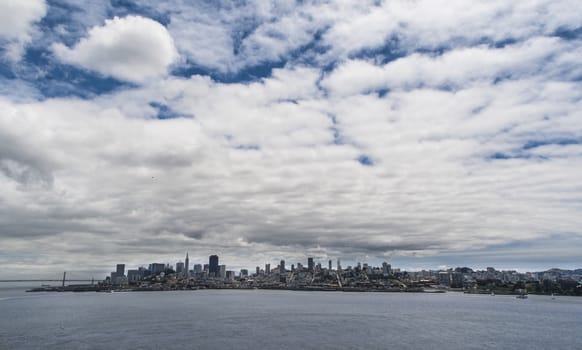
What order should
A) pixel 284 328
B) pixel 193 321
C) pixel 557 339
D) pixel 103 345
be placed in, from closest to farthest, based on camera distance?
1. pixel 103 345
2. pixel 557 339
3. pixel 284 328
4. pixel 193 321

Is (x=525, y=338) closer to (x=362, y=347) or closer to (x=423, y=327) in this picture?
(x=423, y=327)

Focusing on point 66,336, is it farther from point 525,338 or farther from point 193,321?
point 525,338

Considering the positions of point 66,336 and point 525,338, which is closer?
point 66,336

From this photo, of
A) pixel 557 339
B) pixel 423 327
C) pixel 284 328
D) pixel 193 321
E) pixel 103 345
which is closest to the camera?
pixel 103 345

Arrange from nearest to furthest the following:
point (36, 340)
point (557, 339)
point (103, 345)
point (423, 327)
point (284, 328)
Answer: point (103, 345) → point (36, 340) → point (557, 339) → point (284, 328) → point (423, 327)

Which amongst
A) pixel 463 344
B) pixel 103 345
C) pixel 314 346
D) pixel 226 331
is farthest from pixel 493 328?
pixel 103 345

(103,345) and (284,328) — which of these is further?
(284,328)

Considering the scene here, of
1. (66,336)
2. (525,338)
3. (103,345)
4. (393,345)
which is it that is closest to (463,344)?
(393,345)

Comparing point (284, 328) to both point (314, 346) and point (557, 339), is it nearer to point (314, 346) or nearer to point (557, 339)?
point (314, 346)

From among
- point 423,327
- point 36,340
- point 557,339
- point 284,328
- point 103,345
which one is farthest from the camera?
point 423,327
